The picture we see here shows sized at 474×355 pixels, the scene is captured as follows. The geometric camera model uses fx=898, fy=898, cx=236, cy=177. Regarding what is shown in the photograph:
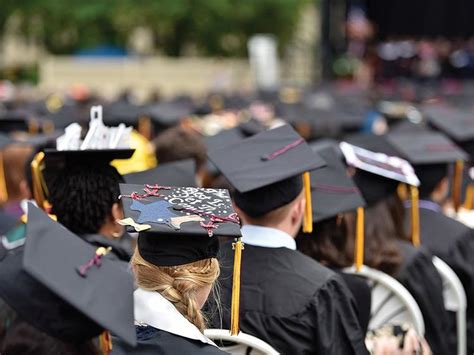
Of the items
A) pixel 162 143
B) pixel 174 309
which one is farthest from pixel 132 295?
pixel 162 143

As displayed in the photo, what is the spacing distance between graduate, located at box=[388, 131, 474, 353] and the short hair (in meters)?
1.07

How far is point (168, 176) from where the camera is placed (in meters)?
3.80

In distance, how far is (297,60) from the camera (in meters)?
29.8

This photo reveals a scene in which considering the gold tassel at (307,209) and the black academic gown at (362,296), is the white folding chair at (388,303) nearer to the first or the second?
the black academic gown at (362,296)

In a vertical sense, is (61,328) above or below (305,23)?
above

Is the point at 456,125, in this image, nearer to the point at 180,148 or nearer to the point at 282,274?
the point at 180,148

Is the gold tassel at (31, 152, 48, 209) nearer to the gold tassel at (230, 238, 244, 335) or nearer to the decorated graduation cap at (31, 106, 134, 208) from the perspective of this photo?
the decorated graduation cap at (31, 106, 134, 208)

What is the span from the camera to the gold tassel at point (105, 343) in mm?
2403

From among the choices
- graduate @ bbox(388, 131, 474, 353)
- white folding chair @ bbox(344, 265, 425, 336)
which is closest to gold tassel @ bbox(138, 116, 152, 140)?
graduate @ bbox(388, 131, 474, 353)

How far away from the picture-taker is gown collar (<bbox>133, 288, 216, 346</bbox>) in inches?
87.6

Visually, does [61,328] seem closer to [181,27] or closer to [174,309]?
[174,309]

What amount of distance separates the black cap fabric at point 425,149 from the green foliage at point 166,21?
2158cm

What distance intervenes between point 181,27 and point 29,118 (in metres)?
21.2

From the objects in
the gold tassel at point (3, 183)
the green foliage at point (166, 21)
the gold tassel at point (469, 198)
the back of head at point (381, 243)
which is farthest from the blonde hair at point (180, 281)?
→ the green foliage at point (166, 21)
